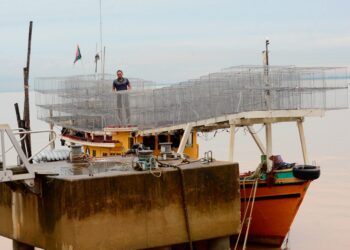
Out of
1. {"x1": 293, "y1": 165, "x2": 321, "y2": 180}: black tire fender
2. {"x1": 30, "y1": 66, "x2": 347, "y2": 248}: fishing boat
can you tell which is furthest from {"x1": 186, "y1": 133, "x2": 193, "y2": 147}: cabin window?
{"x1": 293, "y1": 165, "x2": 321, "y2": 180}: black tire fender

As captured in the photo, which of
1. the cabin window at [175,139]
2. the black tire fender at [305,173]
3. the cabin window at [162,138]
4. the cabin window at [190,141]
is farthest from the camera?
the cabin window at [162,138]

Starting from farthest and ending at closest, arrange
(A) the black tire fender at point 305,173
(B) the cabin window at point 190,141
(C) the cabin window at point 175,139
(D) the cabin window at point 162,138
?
1. (D) the cabin window at point 162,138
2. (C) the cabin window at point 175,139
3. (B) the cabin window at point 190,141
4. (A) the black tire fender at point 305,173

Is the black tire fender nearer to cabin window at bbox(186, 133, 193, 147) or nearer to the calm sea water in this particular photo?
the calm sea water

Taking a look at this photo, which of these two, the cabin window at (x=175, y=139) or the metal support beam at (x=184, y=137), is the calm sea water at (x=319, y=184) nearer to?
the cabin window at (x=175, y=139)

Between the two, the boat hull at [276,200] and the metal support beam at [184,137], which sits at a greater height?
the metal support beam at [184,137]

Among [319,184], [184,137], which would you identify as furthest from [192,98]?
[319,184]

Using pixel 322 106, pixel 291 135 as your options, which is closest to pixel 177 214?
pixel 322 106

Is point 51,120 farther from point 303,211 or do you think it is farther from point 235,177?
point 235,177

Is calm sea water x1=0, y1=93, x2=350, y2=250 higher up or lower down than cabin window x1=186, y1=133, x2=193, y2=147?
lower down

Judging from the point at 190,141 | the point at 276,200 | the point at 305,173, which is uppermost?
the point at 190,141

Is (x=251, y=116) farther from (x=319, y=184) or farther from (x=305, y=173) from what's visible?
(x=319, y=184)

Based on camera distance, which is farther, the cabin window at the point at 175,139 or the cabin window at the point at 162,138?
the cabin window at the point at 162,138

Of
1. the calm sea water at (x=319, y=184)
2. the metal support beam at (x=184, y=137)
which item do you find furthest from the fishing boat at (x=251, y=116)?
the calm sea water at (x=319, y=184)

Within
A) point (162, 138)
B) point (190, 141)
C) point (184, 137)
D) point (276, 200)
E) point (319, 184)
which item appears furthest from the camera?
point (319, 184)
